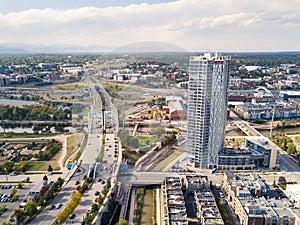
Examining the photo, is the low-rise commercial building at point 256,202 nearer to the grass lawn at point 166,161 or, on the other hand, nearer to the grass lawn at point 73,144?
the grass lawn at point 166,161

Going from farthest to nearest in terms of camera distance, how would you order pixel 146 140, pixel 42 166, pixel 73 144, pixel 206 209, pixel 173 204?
pixel 73 144, pixel 146 140, pixel 42 166, pixel 173 204, pixel 206 209

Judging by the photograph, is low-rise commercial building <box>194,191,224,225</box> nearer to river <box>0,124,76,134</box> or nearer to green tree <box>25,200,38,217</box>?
green tree <box>25,200,38,217</box>

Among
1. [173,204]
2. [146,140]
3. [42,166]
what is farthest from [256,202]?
[42,166]

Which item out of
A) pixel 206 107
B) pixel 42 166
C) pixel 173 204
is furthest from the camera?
pixel 42 166

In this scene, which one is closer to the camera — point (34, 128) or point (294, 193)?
point (294, 193)

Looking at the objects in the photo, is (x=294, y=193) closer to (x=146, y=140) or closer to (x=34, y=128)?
(x=146, y=140)

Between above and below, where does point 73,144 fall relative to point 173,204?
below

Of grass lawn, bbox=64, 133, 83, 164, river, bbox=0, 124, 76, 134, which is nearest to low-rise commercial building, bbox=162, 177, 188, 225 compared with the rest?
grass lawn, bbox=64, 133, 83, 164
